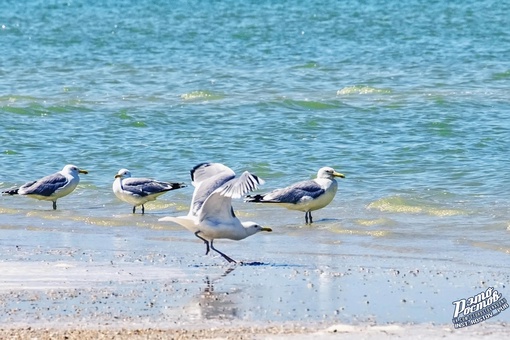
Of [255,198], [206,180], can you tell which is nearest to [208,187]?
[206,180]

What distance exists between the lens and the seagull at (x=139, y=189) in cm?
1210

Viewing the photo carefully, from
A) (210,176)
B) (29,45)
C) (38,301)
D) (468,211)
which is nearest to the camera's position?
(38,301)

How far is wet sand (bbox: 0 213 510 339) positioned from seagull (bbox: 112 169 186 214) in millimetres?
1346

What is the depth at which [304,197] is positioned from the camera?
1153 centimetres

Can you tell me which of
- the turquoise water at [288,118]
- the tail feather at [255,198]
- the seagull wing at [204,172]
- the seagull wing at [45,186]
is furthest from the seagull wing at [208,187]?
the seagull wing at [45,186]

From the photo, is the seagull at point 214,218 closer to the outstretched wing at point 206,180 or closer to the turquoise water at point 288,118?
the outstretched wing at point 206,180

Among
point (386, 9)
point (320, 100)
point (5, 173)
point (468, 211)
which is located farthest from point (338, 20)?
point (468, 211)

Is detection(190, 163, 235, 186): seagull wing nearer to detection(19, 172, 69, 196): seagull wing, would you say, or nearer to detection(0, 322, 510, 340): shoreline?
detection(0, 322, 510, 340): shoreline

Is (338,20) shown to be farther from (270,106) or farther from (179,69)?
(270,106)

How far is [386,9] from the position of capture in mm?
37688

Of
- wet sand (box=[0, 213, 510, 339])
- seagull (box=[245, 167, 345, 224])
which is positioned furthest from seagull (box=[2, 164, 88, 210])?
seagull (box=[245, 167, 345, 224])

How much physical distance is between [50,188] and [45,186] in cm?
7

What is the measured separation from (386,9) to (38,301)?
31271 mm

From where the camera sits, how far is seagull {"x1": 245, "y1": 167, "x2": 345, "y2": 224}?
11531mm
